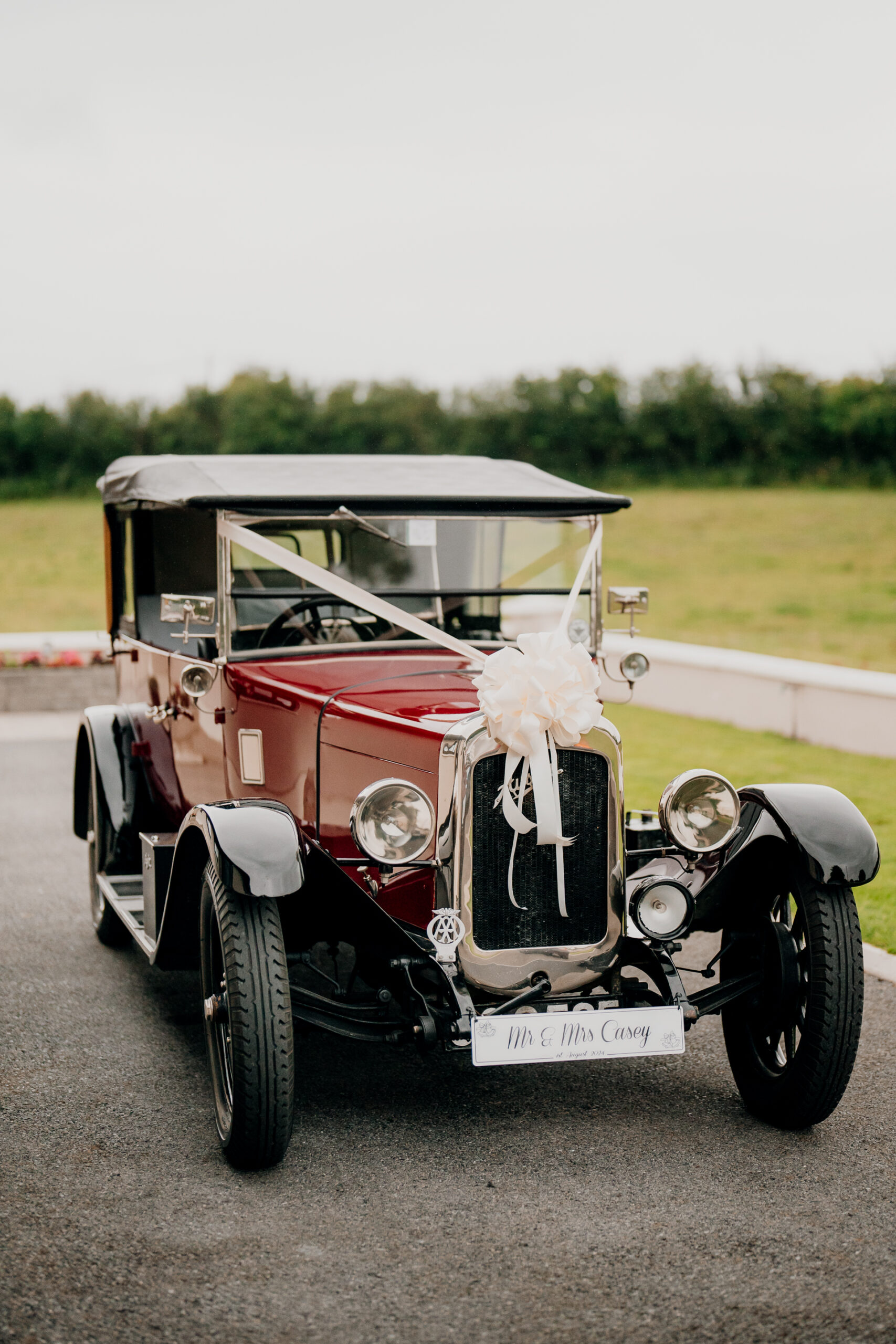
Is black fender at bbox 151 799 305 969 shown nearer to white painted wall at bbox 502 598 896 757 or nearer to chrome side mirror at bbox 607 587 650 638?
chrome side mirror at bbox 607 587 650 638

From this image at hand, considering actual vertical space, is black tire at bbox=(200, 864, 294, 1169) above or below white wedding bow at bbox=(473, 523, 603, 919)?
below

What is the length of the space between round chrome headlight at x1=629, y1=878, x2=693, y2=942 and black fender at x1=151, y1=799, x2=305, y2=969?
996mm

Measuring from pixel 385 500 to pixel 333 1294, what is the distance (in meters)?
2.66

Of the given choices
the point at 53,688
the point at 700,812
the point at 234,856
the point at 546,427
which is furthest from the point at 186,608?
the point at 546,427

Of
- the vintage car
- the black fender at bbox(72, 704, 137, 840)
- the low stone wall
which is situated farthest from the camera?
the low stone wall

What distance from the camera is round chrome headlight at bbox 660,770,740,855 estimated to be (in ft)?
12.5

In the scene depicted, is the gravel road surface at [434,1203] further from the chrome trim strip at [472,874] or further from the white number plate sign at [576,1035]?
the chrome trim strip at [472,874]

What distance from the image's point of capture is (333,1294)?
284 centimetres

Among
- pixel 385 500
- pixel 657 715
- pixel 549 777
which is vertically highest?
pixel 385 500

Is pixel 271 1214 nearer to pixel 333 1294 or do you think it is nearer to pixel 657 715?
pixel 333 1294

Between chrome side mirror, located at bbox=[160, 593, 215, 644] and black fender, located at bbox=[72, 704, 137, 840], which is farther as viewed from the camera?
black fender, located at bbox=[72, 704, 137, 840]

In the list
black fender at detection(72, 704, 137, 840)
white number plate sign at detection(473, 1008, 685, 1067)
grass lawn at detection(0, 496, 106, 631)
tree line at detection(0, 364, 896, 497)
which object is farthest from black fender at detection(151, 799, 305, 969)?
tree line at detection(0, 364, 896, 497)

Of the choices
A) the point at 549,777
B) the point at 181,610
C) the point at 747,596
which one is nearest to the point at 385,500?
the point at 181,610

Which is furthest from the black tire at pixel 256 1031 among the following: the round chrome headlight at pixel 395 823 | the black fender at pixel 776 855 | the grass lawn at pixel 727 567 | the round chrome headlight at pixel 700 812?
the grass lawn at pixel 727 567
